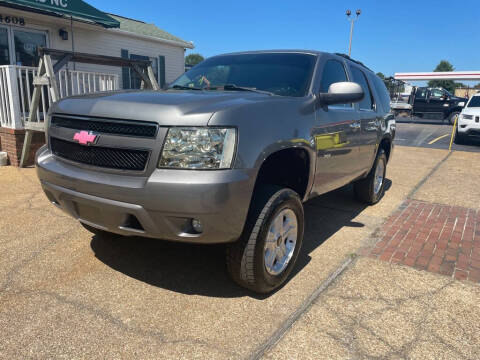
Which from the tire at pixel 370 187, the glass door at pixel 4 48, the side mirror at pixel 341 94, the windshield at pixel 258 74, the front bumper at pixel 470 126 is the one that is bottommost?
the tire at pixel 370 187

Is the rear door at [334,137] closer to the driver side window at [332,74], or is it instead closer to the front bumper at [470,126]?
the driver side window at [332,74]

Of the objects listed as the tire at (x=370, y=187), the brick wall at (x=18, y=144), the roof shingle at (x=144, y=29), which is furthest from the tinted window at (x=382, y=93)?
the roof shingle at (x=144, y=29)

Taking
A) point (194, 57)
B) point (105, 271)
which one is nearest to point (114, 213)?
point (105, 271)

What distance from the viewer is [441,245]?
12.7ft

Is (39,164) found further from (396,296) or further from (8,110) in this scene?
(8,110)

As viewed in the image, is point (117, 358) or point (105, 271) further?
point (105, 271)

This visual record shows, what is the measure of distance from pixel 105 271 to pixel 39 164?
0.99 m

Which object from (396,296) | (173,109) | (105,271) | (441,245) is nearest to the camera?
(173,109)

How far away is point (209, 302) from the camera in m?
2.69

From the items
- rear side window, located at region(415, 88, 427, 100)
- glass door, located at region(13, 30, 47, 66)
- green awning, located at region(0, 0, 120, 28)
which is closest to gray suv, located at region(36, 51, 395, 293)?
green awning, located at region(0, 0, 120, 28)

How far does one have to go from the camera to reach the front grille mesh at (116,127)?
2.32 meters

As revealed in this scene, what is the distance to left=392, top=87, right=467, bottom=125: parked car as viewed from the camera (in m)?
20.8

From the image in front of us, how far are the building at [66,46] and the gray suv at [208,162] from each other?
471 centimetres

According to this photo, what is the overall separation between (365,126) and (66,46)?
9636 millimetres
